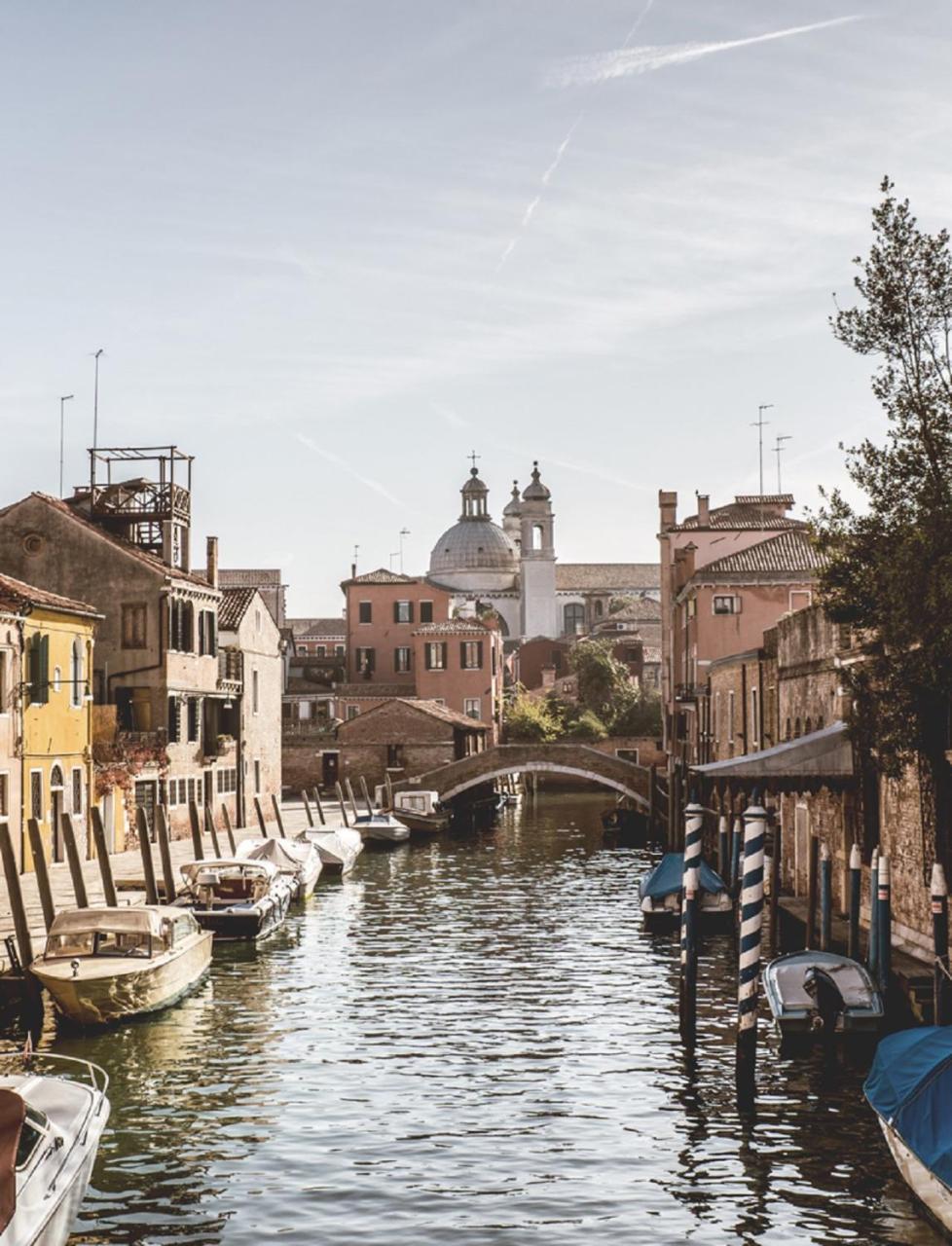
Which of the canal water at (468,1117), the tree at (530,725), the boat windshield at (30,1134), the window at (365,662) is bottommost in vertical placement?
the canal water at (468,1117)

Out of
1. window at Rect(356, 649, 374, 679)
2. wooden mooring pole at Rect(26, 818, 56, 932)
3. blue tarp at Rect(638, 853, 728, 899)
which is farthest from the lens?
window at Rect(356, 649, 374, 679)

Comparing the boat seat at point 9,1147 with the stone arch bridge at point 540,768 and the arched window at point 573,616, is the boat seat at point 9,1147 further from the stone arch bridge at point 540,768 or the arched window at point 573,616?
the arched window at point 573,616

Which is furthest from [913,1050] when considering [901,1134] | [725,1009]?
[725,1009]

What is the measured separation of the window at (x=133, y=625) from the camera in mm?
42875

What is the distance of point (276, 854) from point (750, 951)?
2063 centimetres

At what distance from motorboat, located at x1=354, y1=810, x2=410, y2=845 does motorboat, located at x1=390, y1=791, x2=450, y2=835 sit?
8.21ft

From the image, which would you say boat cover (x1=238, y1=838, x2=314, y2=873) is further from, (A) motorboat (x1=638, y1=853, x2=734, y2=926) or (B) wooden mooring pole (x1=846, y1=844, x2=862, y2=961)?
(B) wooden mooring pole (x1=846, y1=844, x2=862, y2=961)

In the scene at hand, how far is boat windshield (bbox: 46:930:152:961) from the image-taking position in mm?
21172

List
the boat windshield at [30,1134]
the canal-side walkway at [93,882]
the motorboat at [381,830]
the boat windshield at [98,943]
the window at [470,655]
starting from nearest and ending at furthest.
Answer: the boat windshield at [30,1134]
the boat windshield at [98,943]
the canal-side walkway at [93,882]
the motorboat at [381,830]
the window at [470,655]

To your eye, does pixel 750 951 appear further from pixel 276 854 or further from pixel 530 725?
pixel 530 725

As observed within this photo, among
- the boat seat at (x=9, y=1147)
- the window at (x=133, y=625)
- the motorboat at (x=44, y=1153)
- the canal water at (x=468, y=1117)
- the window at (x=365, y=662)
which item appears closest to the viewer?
the boat seat at (x=9, y=1147)

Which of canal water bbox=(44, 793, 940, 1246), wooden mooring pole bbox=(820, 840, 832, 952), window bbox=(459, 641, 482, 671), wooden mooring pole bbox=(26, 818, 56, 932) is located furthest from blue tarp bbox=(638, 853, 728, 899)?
window bbox=(459, 641, 482, 671)

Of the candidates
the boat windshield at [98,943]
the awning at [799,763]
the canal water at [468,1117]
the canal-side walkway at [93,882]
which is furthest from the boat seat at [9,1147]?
the awning at [799,763]

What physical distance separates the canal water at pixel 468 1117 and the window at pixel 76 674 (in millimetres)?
11082
